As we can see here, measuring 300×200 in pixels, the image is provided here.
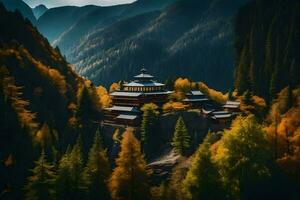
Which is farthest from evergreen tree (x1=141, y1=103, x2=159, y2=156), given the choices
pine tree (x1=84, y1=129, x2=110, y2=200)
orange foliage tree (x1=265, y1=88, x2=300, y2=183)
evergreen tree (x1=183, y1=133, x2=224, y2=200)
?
orange foliage tree (x1=265, y1=88, x2=300, y2=183)

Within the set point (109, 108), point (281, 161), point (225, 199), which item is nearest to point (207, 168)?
point (225, 199)

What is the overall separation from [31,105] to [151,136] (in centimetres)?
3120

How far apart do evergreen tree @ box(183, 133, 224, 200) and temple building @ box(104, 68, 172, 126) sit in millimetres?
30738

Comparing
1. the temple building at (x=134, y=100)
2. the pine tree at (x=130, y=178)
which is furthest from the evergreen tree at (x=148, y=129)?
the pine tree at (x=130, y=178)

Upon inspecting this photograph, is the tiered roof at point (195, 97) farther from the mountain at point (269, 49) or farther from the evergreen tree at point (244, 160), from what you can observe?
A: the evergreen tree at point (244, 160)

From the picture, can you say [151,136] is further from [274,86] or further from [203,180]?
[274,86]

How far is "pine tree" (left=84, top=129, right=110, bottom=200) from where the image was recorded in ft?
202

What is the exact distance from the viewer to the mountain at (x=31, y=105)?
77.7 meters

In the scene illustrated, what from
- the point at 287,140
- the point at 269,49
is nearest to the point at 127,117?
the point at 287,140

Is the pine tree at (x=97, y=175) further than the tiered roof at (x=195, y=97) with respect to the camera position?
No

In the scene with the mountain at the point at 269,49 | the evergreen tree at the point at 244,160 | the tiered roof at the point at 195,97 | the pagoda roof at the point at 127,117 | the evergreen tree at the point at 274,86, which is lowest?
the evergreen tree at the point at 244,160

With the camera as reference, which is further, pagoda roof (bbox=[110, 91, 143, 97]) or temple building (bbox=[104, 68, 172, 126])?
pagoda roof (bbox=[110, 91, 143, 97])

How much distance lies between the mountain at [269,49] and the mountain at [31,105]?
166 feet

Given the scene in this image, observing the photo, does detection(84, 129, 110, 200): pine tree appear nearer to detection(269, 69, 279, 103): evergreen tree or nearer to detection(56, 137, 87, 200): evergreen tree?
detection(56, 137, 87, 200): evergreen tree
